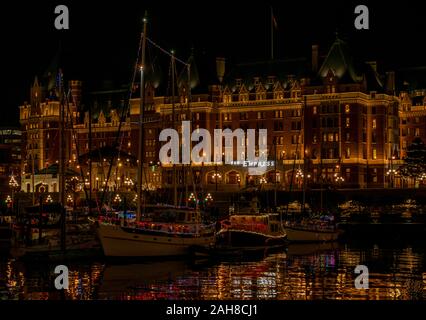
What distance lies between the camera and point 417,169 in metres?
139

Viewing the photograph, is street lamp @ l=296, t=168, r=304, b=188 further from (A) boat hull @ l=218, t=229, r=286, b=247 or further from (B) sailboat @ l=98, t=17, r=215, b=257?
(B) sailboat @ l=98, t=17, r=215, b=257

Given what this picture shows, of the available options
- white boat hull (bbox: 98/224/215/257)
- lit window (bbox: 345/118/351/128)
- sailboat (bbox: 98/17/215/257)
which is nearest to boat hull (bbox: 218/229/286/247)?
sailboat (bbox: 98/17/215/257)

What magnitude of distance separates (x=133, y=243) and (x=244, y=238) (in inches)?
588

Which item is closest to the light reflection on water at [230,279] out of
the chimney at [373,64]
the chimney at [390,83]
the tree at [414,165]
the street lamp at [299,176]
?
the tree at [414,165]

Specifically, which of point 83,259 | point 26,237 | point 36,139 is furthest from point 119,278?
point 36,139

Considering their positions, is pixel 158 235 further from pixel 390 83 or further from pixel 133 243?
pixel 390 83

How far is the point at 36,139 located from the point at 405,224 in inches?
3934

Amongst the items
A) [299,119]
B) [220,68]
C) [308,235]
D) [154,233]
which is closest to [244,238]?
[154,233]

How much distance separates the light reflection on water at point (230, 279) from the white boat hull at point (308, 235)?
50.8 ft

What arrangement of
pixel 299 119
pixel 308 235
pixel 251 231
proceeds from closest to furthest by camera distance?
pixel 251 231, pixel 308 235, pixel 299 119

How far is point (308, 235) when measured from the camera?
87.6 metres

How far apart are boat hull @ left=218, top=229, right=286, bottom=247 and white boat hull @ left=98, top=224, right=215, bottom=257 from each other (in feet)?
31.3

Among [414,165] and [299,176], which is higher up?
[414,165]

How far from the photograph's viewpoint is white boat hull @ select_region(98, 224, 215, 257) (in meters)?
62.2
